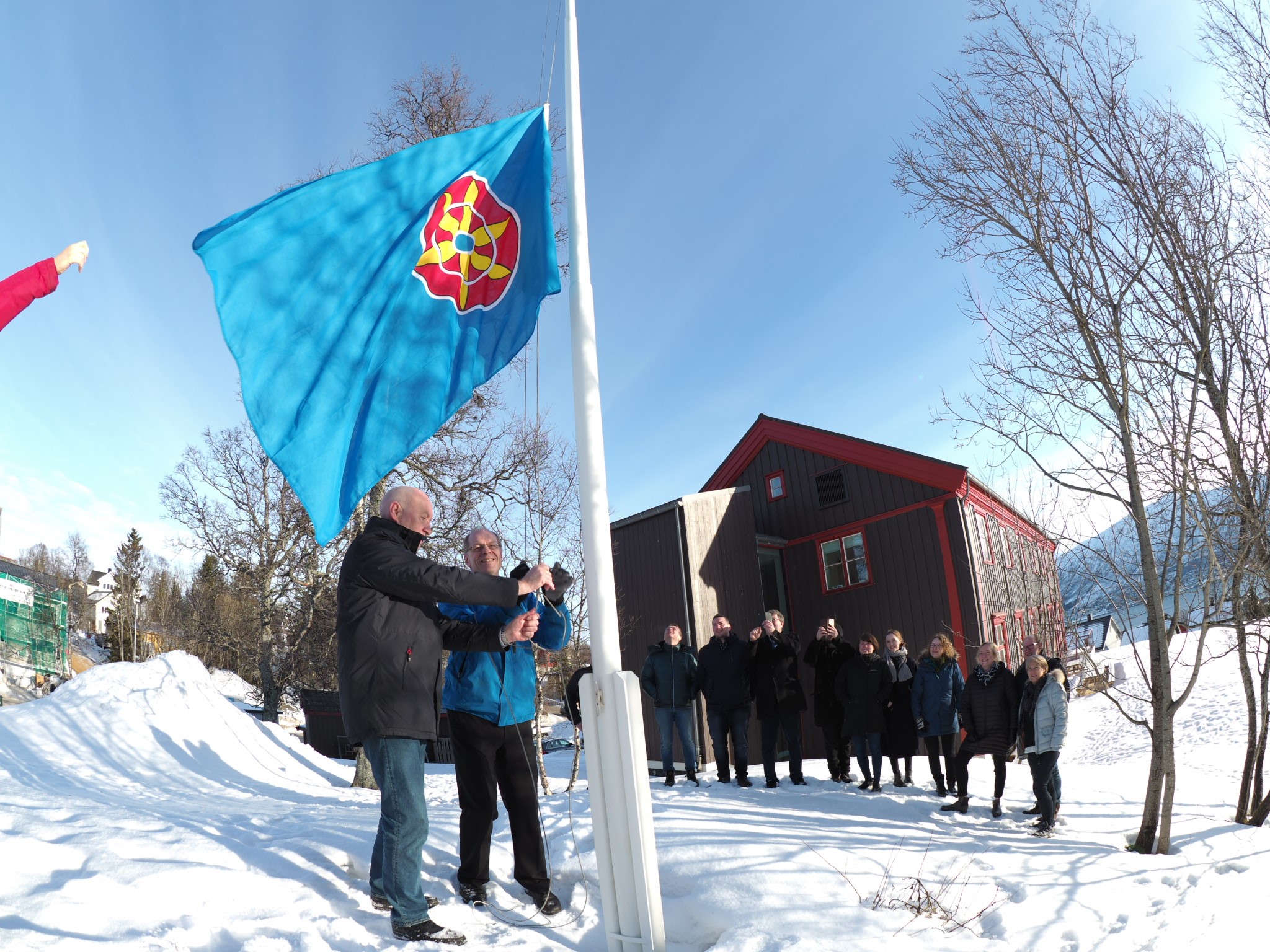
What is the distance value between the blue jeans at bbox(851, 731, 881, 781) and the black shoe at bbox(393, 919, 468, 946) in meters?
6.79

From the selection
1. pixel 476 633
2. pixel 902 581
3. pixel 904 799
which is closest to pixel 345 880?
pixel 476 633

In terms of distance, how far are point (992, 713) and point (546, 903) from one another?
618 centimetres

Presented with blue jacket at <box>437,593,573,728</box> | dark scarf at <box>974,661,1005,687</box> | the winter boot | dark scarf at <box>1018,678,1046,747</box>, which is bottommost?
the winter boot

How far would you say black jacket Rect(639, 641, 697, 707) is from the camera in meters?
10.0

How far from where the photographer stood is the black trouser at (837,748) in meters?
10.1

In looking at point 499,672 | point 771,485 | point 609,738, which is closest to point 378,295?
point 499,672

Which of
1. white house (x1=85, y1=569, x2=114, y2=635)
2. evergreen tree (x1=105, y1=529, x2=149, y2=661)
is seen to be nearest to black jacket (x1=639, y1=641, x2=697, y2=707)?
evergreen tree (x1=105, y1=529, x2=149, y2=661)

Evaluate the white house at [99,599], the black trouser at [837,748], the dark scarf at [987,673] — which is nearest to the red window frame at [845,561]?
the black trouser at [837,748]

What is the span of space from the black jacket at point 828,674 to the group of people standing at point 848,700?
1cm

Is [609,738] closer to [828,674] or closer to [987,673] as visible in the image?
[987,673]

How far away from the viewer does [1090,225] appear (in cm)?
Answer: 752

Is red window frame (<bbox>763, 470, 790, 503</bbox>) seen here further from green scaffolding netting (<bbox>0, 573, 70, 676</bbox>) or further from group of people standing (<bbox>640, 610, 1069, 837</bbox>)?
green scaffolding netting (<bbox>0, 573, 70, 676</bbox>)

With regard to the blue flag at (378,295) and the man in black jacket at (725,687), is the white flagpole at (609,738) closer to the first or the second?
the blue flag at (378,295)

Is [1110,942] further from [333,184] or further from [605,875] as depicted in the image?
[333,184]
